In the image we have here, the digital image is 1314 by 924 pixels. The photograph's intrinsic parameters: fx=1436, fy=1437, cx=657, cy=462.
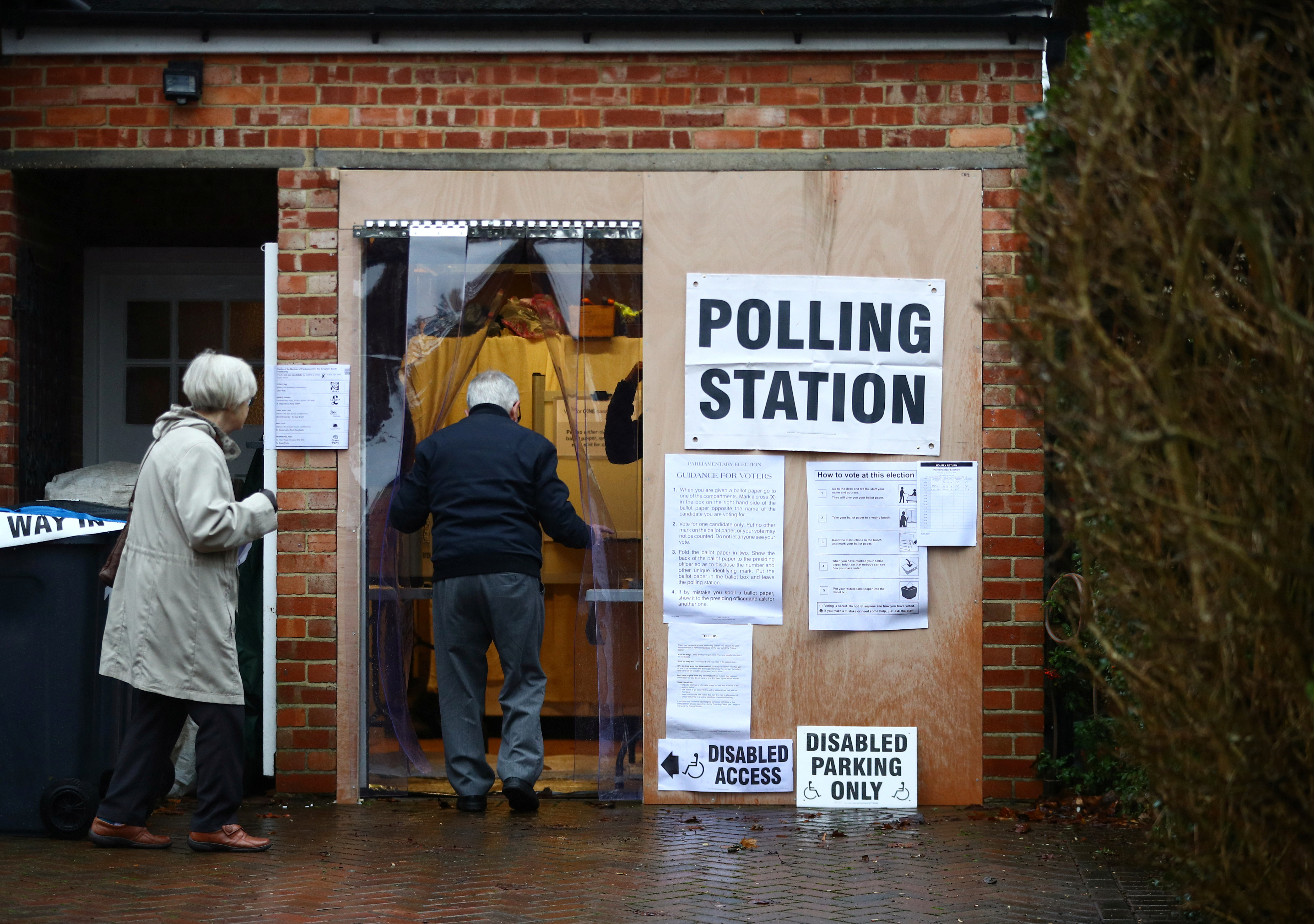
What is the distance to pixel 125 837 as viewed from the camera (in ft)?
17.5

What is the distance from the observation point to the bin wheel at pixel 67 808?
5520 mm

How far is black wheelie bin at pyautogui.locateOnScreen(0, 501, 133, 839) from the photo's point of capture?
5.59 m

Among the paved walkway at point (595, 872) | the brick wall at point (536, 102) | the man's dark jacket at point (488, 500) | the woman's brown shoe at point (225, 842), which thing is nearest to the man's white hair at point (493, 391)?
the man's dark jacket at point (488, 500)

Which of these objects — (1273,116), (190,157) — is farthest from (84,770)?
(1273,116)

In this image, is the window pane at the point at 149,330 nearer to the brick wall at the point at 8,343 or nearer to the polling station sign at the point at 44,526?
the brick wall at the point at 8,343

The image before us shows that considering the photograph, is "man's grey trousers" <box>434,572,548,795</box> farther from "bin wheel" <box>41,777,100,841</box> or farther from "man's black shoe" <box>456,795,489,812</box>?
"bin wheel" <box>41,777,100,841</box>

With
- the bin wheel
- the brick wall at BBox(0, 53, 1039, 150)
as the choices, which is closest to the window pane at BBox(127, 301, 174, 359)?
the brick wall at BBox(0, 53, 1039, 150)

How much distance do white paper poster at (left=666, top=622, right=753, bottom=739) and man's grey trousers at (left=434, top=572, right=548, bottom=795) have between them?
23.9 inches

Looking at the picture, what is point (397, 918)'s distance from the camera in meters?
4.42

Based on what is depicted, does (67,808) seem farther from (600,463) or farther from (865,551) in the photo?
(865,551)

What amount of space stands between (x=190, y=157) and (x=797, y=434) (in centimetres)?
306

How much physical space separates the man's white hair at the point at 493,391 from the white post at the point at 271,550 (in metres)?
0.91

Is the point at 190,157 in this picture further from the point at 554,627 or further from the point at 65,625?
the point at 554,627

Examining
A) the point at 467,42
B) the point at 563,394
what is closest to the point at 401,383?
the point at 563,394
